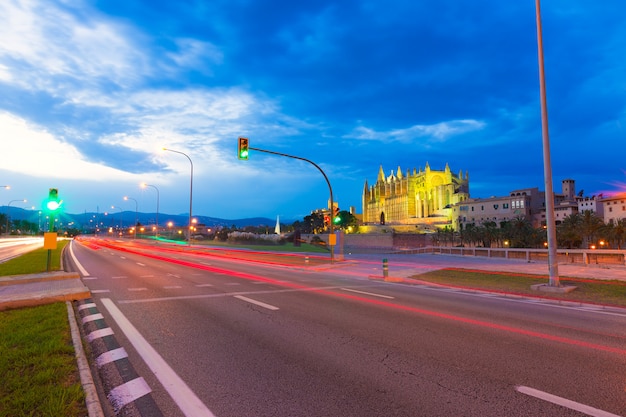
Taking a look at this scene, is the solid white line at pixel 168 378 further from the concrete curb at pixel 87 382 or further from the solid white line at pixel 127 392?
the concrete curb at pixel 87 382

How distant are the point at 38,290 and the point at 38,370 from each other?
860cm

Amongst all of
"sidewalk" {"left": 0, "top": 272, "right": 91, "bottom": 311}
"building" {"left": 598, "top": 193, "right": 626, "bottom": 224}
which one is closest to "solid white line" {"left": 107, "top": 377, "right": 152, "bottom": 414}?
"sidewalk" {"left": 0, "top": 272, "right": 91, "bottom": 311}

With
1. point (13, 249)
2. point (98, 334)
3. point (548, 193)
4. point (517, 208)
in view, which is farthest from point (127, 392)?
point (517, 208)

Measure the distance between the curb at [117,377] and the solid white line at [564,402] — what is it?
4.21 m

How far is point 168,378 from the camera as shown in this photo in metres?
4.91

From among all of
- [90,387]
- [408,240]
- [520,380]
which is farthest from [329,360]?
[408,240]

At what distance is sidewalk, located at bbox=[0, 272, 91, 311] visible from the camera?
9.63 metres

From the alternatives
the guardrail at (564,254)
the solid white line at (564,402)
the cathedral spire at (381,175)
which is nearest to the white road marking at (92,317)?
the solid white line at (564,402)

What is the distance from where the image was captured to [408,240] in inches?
2936

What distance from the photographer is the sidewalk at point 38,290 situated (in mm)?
9633

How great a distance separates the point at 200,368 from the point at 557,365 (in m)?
5.17

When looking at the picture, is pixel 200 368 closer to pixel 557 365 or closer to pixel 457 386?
→ pixel 457 386

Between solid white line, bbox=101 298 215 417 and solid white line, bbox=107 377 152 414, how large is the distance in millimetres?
225

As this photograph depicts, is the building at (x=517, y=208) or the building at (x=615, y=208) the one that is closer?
the building at (x=615, y=208)
